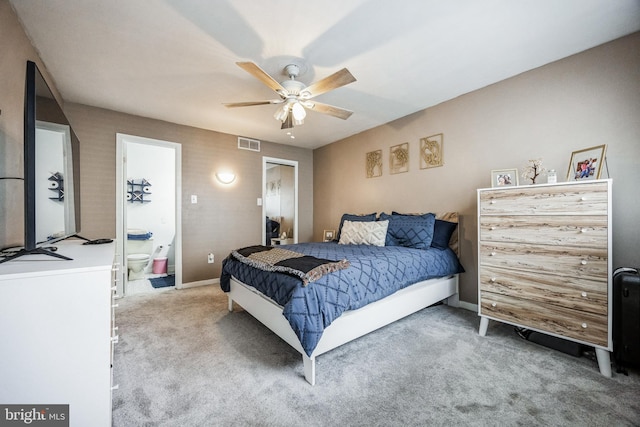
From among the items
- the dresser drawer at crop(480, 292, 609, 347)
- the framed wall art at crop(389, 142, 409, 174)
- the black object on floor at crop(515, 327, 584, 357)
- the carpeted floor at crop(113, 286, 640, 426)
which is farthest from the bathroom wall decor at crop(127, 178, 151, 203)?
the black object on floor at crop(515, 327, 584, 357)

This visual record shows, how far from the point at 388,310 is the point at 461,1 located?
2.38 metres

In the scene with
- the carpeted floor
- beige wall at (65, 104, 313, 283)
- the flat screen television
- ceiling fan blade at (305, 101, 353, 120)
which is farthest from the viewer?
beige wall at (65, 104, 313, 283)

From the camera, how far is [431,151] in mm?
3336

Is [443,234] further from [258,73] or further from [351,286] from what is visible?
[258,73]

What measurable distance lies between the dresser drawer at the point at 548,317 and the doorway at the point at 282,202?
3556 millimetres

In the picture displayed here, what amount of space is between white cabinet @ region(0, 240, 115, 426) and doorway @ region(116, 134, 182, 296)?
2.98 m

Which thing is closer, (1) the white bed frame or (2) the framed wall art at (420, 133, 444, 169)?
(1) the white bed frame

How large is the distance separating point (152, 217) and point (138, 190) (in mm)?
553

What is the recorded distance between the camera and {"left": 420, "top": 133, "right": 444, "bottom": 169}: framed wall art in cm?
324

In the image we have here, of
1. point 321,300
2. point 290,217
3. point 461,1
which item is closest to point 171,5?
point 461,1

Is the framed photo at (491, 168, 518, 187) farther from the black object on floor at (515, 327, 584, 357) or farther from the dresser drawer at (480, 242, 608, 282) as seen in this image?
the black object on floor at (515, 327, 584, 357)

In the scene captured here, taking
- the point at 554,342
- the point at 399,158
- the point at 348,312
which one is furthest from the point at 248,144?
the point at 554,342

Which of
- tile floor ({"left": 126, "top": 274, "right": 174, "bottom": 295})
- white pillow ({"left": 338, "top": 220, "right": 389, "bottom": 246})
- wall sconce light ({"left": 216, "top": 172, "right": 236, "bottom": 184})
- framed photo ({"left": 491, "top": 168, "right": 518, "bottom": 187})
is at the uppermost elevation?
wall sconce light ({"left": 216, "top": 172, "right": 236, "bottom": 184})

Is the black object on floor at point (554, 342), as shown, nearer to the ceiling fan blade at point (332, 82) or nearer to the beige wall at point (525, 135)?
the beige wall at point (525, 135)
